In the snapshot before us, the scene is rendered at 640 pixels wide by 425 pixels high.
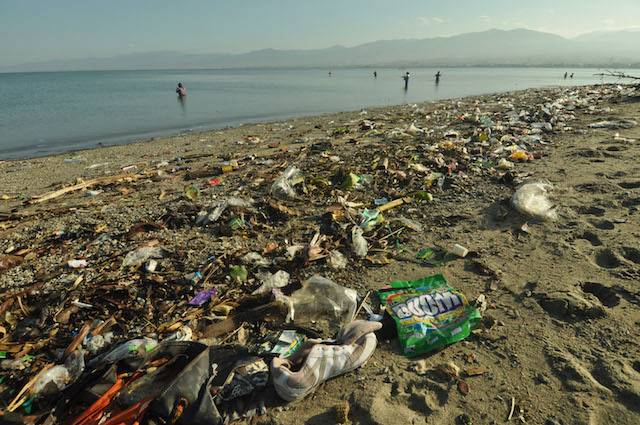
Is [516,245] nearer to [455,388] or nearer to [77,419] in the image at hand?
[455,388]

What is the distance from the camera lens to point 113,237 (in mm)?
3994

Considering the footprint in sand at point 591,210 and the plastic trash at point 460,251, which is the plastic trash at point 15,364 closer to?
the plastic trash at point 460,251

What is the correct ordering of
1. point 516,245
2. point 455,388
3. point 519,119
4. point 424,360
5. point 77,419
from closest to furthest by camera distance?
point 77,419 → point 455,388 → point 424,360 → point 516,245 → point 519,119

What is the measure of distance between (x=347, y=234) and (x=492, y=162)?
375cm

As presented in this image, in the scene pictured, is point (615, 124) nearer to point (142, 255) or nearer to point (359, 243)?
point (359, 243)

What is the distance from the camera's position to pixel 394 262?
350 cm

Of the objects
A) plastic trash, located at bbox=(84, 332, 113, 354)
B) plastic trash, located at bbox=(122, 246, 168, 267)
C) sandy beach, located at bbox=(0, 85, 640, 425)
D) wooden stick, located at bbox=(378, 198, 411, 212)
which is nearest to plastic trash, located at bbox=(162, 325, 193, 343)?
sandy beach, located at bbox=(0, 85, 640, 425)

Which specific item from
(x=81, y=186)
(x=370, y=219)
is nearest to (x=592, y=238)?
(x=370, y=219)

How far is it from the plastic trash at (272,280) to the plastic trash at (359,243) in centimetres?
81

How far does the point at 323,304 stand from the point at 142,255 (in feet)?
6.57

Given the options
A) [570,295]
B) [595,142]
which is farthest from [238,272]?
[595,142]

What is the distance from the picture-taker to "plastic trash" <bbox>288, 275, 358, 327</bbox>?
279 centimetres

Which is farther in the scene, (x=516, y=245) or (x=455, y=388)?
(x=516, y=245)

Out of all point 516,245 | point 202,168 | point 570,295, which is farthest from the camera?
point 202,168
